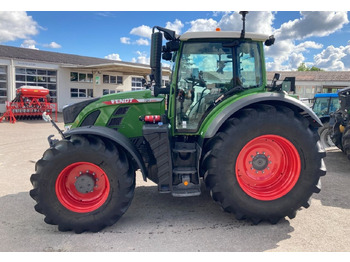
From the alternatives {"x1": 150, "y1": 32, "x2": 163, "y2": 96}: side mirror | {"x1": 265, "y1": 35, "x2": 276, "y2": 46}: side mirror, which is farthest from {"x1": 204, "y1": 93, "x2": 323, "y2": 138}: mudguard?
{"x1": 150, "y1": 32, "x2": 163, "y2": 96}: side mirror

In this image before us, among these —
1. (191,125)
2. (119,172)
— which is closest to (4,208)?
(119,172)

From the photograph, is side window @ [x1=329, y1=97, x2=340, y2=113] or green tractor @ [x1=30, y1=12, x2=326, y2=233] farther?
side window @ [x1=329, y1=97, x2=340, y2=113]

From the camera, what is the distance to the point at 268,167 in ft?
11.8

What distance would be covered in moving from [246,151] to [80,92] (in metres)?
20.8

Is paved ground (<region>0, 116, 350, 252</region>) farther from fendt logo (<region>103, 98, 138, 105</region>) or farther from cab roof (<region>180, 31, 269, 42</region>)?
cab roof (<region>180, 31, 269, 42</region>)

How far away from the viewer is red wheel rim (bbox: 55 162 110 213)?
3348 mm

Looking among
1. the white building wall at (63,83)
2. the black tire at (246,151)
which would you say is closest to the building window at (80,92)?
the white building wall at (63,83)

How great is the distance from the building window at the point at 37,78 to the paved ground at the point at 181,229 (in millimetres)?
16553

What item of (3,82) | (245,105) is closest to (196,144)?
(245,105)

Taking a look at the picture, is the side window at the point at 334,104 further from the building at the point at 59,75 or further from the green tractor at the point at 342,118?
the building at the point at 59,75

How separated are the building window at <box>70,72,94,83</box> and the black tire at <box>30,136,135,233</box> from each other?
1984cm

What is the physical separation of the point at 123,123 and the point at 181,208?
1.47 meters

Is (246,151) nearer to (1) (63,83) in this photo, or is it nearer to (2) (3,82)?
(2) (3,82)

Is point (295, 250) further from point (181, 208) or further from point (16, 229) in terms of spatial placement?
point (16, 229)
